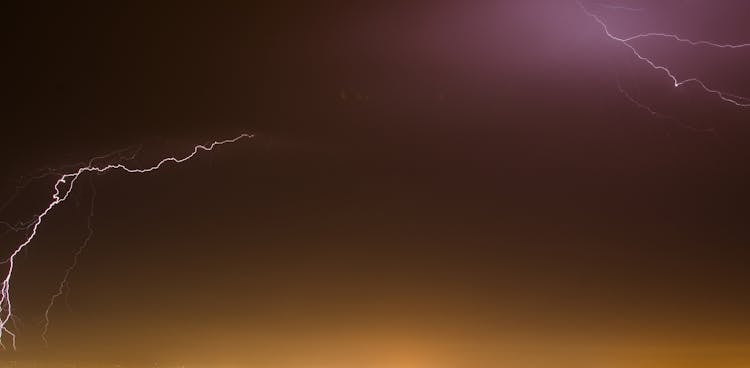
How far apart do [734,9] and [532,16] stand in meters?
2.71

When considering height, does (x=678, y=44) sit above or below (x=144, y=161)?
above

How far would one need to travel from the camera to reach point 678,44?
488 inches

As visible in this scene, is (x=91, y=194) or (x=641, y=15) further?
(x=91, y=194)

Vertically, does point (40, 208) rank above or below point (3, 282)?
above

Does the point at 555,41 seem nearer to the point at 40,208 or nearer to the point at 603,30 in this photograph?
the point at 603,30

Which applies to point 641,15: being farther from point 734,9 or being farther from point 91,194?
point 91,194

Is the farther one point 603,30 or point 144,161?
point 144,161

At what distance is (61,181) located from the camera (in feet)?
43.0

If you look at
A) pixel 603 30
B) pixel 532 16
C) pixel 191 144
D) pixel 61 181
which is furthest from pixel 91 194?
pixel 603 30

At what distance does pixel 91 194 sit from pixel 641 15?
812 cm

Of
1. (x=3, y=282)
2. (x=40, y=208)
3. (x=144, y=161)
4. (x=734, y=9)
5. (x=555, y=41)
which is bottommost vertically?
(x=3, y=282)

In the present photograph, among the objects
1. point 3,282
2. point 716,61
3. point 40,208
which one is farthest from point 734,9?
point 3,282

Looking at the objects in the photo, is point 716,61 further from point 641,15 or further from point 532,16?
point 532,16

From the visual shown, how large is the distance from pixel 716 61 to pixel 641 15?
1.33 meters
